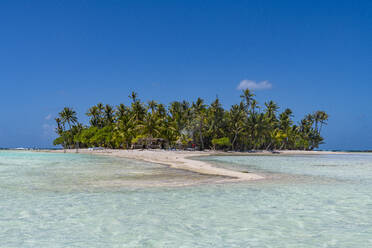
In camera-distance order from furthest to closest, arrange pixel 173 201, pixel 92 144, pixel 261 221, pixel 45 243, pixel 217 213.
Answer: pixel 92 144, pixel 173 201, pixel 217 213, pixel 261 221, pixel 45 243

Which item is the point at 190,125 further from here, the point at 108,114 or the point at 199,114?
the point at 108,114

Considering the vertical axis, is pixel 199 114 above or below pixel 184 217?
above

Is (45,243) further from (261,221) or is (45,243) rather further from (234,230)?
(261,221)

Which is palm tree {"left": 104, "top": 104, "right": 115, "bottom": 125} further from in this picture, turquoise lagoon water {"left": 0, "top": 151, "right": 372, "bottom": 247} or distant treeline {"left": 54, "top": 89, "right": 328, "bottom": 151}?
turquoise lagoon water {"left": 0, "top": 151, "right": 372, "bottom": 247}

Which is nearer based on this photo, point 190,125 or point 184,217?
point 184,217

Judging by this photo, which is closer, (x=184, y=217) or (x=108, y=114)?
(x=184, y=217)

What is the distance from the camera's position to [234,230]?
19.8 ft

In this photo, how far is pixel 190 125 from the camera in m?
63.1

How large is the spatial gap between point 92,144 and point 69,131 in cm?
923

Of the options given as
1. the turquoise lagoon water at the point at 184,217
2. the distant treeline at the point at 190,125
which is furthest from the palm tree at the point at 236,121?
the turquoise lagoon water at the point at 184,217

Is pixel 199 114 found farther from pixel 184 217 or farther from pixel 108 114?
pixel 184 217

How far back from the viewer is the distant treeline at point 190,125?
6175 centimetres

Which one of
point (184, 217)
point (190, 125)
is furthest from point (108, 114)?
point (184, 217)

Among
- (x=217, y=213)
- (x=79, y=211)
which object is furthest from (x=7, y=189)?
(x=217, y=213)
